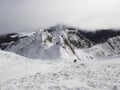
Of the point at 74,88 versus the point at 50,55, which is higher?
the point at 74,88

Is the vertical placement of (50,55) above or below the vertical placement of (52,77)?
below

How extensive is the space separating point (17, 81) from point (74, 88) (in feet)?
21.9

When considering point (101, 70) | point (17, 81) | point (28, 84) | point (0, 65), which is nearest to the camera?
point (28, 84)

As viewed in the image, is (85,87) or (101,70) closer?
(85,87)

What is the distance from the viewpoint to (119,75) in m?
26.1

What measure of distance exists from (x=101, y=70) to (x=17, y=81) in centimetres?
859

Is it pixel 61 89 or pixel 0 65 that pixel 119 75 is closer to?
pixel 61 89

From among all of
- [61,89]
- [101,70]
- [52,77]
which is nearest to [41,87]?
[61,89]

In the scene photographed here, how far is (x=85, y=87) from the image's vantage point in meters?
23.4

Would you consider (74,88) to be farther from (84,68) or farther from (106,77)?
(84,68)

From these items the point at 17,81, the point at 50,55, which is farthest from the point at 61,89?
the point at 50,55

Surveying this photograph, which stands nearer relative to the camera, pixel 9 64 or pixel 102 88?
pixel 102 88

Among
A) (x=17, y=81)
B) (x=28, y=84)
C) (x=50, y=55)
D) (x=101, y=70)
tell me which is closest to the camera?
(x=28, y=84)

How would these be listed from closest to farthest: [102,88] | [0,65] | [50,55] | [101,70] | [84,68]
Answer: [102,88]
[101,70]
[84,68]
[0,65]
[50,55]
